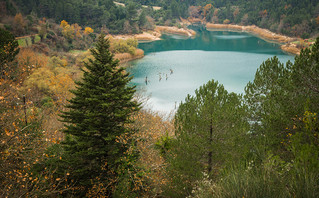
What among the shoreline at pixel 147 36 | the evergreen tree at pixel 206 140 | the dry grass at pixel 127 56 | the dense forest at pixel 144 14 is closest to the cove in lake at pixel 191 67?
the dry grass at pixel 127 56

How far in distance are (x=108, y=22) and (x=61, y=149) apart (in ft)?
265

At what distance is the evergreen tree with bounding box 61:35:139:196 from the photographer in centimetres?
1166

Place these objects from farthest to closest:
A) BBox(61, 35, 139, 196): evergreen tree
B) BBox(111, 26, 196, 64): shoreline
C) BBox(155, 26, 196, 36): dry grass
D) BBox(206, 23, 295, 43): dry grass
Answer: BBox(155, 26, 196, 36): dry grass < BBox(206, 23, 295, 43): dry grass < BBox(111, 26, 196, 64): shoreline < BBox(61, 35, 139, 196): evergreen tree

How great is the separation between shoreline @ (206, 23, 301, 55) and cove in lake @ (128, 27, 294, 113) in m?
2.51

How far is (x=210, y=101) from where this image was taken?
406 inches

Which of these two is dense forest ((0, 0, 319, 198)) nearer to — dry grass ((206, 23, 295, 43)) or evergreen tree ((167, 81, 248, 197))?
evergreen tree ((167, 81, 248, 197))

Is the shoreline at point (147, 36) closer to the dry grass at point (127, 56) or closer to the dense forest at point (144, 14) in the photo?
the dry grass at point (127, 56)

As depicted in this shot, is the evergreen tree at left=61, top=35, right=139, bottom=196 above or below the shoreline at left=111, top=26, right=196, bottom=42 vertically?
below

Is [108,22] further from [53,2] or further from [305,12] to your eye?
[305,12]

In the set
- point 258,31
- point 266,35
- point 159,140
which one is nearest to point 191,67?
point 159,140

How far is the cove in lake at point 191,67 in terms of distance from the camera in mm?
36781

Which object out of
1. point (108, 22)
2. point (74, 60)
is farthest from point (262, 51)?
point (108, 22)

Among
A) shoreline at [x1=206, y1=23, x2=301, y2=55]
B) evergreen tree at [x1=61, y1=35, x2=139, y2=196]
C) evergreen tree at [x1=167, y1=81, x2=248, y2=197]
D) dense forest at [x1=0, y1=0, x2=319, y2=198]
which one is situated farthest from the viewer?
shoreline at [x1=206, y1=23, x2=301, y2=55]

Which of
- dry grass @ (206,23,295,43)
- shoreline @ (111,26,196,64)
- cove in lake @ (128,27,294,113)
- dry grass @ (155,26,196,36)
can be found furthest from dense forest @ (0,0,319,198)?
dry grass @ (155,26,196,36)
